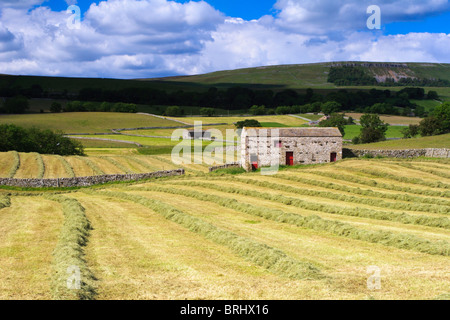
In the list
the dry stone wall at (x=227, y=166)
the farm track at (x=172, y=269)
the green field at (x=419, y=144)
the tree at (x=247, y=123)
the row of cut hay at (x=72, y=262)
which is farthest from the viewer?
the tree at (x=247, y=123)

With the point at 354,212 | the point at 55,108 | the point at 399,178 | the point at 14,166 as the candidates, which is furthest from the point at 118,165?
the point at 55,108

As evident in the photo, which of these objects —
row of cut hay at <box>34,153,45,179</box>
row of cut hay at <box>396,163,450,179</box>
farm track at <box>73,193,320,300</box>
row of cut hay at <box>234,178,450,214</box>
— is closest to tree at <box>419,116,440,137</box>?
Answer: row of cut hay at <box>396,163,450,179</box>

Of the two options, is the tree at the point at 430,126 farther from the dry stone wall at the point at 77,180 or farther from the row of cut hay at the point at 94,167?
the row of cut hay at the point at 94,167

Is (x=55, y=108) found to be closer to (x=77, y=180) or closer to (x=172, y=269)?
(x=77, y=180)

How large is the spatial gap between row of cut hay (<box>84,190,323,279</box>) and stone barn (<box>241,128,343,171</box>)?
32.3 m

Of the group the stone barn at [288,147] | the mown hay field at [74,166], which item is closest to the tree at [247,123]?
the mown hay field at [74,166]

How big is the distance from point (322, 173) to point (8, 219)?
2956 cm

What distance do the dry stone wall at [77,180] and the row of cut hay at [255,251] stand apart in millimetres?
24572

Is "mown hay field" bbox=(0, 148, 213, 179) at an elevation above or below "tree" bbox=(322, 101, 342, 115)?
below

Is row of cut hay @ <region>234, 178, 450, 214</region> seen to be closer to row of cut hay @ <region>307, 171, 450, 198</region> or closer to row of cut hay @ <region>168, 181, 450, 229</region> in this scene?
row of cut hay @ <region>168, 181, 450, 229</region>

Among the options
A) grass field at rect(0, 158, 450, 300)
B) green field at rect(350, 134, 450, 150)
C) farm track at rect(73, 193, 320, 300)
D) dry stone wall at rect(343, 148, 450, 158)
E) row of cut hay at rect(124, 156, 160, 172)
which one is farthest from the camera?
green field at rect(350, 134, 450, 150)

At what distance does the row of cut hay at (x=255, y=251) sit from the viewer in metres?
13.1

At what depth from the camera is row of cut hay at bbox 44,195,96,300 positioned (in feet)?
35.7
